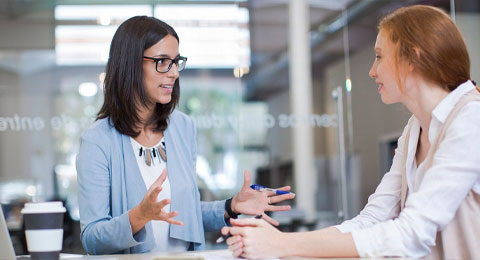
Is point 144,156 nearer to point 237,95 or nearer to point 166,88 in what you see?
point 166,88

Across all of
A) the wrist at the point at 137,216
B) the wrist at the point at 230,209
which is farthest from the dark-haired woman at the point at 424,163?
the wrist at the point at 230,209

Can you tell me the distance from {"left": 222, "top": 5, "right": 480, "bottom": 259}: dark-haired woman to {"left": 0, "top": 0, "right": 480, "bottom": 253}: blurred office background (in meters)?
3.95

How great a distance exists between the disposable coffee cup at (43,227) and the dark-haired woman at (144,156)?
51cm

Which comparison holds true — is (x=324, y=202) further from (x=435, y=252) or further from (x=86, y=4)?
(x=435, y=252)

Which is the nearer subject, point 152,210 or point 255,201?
point 152,210

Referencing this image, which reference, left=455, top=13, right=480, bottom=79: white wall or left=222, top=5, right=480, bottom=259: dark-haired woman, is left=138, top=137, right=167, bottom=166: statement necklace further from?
left=455, top=13, right=480, bottom=79: white wall

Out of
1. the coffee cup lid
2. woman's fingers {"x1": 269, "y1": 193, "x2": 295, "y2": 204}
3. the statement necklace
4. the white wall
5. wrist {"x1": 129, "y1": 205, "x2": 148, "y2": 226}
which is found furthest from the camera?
the white wall

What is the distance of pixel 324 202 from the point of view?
625 centimetres

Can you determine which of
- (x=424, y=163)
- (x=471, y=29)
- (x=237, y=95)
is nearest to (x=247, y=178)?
(x=424, y=163)

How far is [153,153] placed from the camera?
8.21 feet

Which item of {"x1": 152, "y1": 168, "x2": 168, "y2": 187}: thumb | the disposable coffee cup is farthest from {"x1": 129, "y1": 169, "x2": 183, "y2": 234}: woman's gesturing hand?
the disposable coffee cup

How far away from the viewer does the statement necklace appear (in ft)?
8.14

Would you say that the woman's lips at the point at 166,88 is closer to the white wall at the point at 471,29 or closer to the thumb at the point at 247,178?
the thumb at the point at 247,178

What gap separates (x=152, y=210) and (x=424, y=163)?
0.83 m
